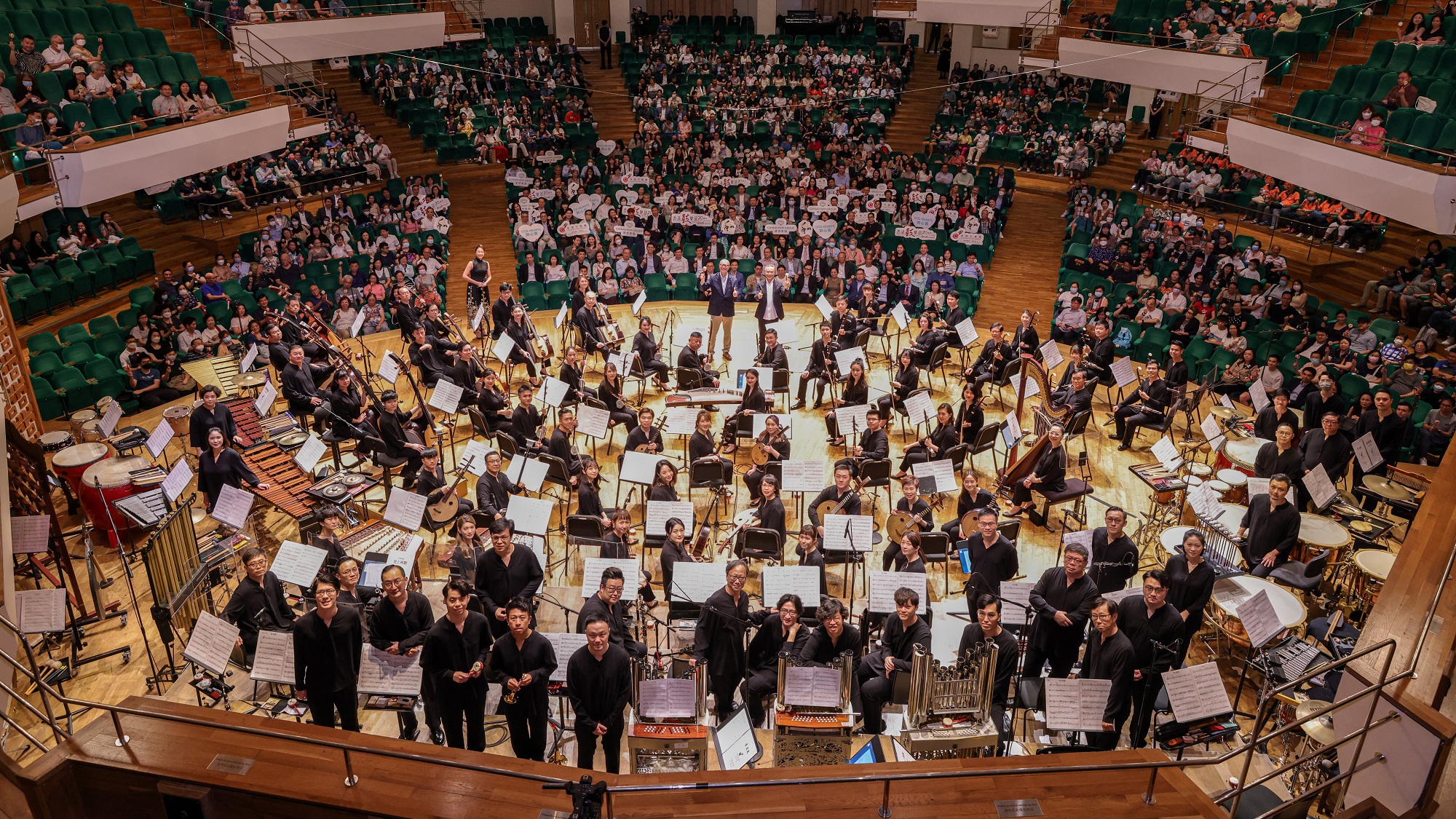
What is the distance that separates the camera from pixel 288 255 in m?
16.5

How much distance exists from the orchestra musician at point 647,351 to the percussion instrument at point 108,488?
616 centimetres

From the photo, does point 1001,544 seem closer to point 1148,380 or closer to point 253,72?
point 1148,380

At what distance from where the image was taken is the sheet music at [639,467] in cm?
1012

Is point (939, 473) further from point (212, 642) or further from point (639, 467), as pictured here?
point (212, 642)

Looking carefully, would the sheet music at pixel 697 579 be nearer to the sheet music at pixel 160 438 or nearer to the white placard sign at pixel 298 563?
the white placard sign at pixel 298 563

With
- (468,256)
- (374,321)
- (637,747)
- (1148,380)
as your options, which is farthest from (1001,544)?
(468,256)

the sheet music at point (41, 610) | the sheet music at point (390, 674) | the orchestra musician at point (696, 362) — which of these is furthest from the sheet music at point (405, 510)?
the orchestra musician at point (696, 362)

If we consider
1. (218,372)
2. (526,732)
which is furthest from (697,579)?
(218,372)

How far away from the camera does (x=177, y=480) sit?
9.31m

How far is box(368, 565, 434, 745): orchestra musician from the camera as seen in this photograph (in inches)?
291

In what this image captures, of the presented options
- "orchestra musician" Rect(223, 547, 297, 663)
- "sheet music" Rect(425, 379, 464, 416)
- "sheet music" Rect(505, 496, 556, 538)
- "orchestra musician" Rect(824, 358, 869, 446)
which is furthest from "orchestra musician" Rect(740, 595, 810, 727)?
"sheet music" Rect(425, 379, 464, 416)

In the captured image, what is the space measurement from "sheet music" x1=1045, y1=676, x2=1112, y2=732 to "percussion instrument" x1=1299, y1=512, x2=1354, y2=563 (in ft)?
12.2

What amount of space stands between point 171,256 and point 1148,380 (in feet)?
55.2

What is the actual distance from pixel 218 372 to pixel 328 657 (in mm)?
7576
